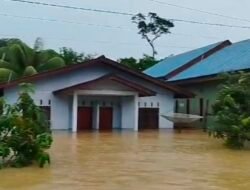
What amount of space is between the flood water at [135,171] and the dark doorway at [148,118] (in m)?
15.0

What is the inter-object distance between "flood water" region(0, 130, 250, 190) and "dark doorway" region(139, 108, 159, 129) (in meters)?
15.0

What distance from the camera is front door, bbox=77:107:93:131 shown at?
1207 inches

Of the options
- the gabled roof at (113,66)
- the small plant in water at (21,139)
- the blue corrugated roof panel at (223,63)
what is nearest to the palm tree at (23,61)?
the gabled roof at (113,66)

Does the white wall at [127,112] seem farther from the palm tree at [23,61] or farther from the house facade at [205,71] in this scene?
the palm tree at [23,61]

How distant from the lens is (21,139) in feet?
41.5

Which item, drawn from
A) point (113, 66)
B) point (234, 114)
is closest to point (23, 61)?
point (113, 66)

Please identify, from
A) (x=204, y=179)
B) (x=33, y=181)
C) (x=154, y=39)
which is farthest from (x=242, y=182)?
(x=154, y=39)

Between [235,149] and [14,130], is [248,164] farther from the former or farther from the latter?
[14,130]

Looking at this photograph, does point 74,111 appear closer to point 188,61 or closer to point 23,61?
point 23,61

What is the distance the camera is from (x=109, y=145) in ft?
62.1

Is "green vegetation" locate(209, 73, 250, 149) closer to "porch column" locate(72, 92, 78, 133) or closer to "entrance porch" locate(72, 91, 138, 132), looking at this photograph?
"porch column" locate(72, 92, 78, 133)

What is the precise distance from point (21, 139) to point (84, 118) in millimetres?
18167

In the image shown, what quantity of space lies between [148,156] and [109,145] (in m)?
4.11

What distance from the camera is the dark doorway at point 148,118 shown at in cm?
3209
